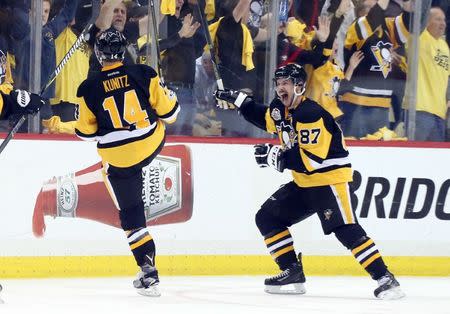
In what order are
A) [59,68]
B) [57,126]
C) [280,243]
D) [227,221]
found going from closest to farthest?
[280,243], [59,68], [57,126], [227,221]

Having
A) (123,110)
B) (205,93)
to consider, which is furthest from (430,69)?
(123,110)

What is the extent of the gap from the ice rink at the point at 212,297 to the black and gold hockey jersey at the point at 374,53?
1.24 m

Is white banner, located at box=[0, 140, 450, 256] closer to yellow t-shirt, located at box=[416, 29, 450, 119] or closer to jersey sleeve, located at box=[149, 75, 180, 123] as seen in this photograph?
yellow t-shirt, located at box=[416, 29, 450, 119]

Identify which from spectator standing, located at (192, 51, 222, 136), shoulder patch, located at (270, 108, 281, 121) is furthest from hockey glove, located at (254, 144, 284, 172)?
spectator standing, located at (192, 51, 222, 136)

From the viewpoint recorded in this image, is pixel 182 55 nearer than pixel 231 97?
No

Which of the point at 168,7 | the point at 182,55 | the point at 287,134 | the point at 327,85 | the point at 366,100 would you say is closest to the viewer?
the point at 287,134

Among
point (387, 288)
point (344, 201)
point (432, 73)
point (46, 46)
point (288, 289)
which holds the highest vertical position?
point (46, 46)

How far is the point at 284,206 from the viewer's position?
6074mm

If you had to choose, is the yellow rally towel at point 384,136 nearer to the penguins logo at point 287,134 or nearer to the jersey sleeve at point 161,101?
the penguins logo at point 287,134

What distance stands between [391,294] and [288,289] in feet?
1.80

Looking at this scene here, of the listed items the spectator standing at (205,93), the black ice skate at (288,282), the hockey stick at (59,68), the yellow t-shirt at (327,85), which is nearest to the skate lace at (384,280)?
the black ice skate at (288,282)

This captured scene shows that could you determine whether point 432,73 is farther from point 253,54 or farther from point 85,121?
point 85,121

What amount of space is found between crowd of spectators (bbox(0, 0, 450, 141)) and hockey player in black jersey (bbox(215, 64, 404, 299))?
2.35 ft

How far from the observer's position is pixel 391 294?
5.93m
